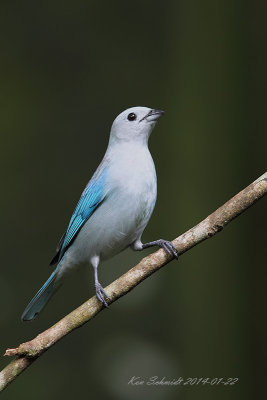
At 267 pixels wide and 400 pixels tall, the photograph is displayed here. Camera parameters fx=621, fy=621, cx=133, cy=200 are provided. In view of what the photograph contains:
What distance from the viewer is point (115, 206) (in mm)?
3477

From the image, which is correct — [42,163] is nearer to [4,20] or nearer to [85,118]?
[85,118]

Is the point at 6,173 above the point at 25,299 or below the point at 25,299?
above

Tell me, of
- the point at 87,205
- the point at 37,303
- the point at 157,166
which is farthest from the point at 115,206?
the point at 157,166

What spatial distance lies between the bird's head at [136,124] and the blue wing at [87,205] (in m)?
0.30

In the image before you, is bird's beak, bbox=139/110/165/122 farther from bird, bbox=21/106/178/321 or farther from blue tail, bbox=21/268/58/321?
blue tail, bbox=21/268/58/321

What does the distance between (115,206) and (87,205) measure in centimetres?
22

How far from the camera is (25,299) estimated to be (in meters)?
5.38

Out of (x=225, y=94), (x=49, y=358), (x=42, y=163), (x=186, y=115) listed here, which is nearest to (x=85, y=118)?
(x=42, y=163)

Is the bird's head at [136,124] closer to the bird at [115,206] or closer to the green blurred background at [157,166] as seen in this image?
the bird at [115,206]

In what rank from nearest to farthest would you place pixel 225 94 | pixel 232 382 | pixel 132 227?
pixel 132 227
pixel 232 382
pixel 225 94

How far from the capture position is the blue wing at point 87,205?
356 centimetres

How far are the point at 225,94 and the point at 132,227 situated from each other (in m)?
2.62

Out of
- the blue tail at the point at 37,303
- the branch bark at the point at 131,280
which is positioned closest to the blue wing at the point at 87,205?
the blue tail at the point at 37,303

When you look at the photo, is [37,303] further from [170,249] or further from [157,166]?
[157,166]
